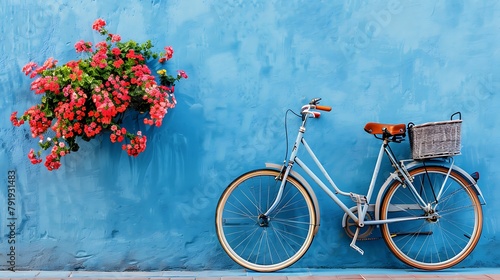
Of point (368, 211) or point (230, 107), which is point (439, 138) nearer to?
point (368, 211)

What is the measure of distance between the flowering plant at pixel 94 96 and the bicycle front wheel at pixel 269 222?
3.26 feet

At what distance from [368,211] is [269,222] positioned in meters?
0.87

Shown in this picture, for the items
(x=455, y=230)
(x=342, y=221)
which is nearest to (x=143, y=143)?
(x=342, y=221)

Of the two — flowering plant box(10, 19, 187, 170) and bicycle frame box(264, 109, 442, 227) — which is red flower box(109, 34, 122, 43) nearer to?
flowering plant box(10, 19, 187, 170)

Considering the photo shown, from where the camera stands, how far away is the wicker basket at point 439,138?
15.5ft

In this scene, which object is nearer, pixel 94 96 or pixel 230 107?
pixel 94 96

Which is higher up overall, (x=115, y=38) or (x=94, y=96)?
(x=115, y=38)

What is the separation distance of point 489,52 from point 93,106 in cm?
353

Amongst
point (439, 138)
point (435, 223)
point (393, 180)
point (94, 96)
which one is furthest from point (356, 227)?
point (94, 96)

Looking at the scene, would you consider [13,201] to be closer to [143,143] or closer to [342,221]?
[143,143]

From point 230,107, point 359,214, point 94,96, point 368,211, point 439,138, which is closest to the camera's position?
point 94,96

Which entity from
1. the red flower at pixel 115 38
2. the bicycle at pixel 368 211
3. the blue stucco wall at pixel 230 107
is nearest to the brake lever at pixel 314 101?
the bicycle at pixel 368 211

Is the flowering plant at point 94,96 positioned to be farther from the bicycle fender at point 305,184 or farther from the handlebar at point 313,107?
the handlebar at point 313,107

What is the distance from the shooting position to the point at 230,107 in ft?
16.6
